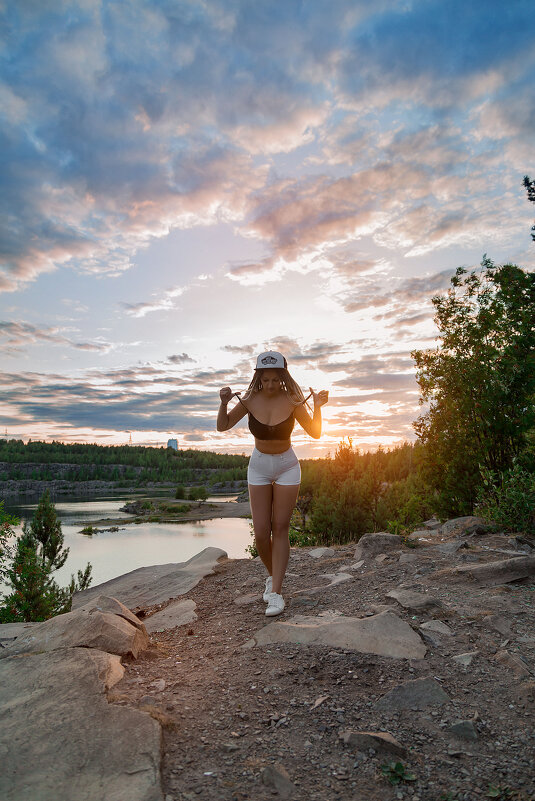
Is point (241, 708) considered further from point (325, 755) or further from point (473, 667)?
point (473, 667)

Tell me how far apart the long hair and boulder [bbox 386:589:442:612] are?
2.16 meters

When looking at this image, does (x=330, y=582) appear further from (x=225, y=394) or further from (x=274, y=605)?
(x=225, y=394)

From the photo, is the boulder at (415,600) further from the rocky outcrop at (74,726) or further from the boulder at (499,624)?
the rocky outcrop at (74,726)

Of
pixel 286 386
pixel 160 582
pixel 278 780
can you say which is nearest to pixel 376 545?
pixel 286 386

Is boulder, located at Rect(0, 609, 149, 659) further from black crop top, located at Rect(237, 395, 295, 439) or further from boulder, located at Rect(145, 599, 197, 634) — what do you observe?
black crop top, located at Rect(237, 395, 295, 439)

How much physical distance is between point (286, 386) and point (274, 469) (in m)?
0.83

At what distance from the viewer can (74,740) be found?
2854 mm

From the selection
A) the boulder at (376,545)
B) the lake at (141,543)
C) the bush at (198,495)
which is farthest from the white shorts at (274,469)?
the bush at (198,495)

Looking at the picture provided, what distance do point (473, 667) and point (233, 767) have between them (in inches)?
78.1

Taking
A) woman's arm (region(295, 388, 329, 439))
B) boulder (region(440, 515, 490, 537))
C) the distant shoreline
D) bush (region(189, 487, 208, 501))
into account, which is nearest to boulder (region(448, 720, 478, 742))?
woman's arm (region(295, 388, 329, 439))

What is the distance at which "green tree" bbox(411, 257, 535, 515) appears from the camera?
9.10 metres

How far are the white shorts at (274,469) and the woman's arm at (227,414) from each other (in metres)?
0.40

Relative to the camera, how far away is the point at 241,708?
10.9 ft

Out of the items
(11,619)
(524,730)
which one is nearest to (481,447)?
(524,730)
